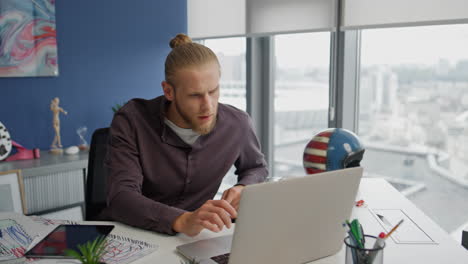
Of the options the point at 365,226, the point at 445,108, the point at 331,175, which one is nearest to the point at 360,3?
the point at 445,108

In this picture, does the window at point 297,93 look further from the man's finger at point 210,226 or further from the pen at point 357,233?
the pen at point 357,233

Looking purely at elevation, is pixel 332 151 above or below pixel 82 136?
above

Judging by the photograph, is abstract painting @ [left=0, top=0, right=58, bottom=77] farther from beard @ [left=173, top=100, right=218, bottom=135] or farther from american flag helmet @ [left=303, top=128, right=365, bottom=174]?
american flag helmet @ [left=303, top=128, right=365, bottom=174]

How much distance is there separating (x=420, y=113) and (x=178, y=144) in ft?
5.57

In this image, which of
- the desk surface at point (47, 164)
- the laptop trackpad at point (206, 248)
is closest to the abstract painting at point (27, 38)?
the desk surface at point (47, 164)

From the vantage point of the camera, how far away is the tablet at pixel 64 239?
3.51 ft

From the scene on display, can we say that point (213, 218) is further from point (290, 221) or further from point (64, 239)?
point (64, 239)

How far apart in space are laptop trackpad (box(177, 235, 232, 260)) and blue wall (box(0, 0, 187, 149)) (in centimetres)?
211

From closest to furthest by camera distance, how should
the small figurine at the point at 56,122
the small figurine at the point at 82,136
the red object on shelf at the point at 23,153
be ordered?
the red object on shelf at the point at 23,153 → the small figurine at the point at 56,122 → the small figurine at the point at 82,136

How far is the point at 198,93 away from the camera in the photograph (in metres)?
1.44

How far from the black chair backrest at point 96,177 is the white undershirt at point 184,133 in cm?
27

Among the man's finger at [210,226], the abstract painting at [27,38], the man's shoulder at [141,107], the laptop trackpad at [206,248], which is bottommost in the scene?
the laptop trackpad at [206,248]

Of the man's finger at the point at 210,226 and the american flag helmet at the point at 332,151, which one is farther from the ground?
the american flag helmet at the point at 332,151

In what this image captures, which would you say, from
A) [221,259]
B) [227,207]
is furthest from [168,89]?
[221,259]
